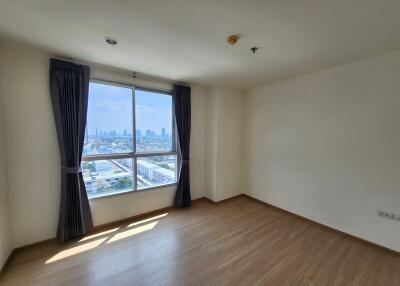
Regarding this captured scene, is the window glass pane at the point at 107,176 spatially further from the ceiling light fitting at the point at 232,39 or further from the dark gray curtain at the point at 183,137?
the ceiling light fitting at the point at 232,39

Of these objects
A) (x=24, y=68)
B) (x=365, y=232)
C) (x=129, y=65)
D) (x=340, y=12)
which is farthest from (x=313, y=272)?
(x=24, y=68)

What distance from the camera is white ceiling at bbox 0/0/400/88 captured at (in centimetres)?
133

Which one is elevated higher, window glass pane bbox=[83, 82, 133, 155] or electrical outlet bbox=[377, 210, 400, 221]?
window glass pane bbox=[83, 82, 133, 155]

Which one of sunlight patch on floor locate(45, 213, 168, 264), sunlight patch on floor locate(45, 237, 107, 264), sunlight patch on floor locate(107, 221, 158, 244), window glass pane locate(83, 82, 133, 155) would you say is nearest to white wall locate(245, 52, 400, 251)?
sunlight patch on floor locate(107, 221, 158, 244)

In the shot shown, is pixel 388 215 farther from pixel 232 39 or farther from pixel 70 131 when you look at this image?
pixel 70 131

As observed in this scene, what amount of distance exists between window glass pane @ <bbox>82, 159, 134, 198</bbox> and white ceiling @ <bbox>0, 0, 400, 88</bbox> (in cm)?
145

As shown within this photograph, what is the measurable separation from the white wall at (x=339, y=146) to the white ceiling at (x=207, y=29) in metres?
0.39

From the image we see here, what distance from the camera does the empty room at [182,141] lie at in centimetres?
158

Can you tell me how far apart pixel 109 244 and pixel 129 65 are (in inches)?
95.0

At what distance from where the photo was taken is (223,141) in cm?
363

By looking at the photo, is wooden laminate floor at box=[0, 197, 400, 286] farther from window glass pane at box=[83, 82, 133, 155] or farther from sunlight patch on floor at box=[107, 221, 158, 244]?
window glass pane at box=[83, 82, 133, 155]

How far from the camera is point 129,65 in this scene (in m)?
2.47

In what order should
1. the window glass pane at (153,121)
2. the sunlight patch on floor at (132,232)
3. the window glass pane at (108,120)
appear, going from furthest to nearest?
the window glass pane at (153,121), the window glass pane at (108,120), the sunlight patch on floor at (132,232)

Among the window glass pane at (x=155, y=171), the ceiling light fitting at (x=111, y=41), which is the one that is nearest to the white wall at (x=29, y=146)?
the ceiling light fitting at (x=111, y=41)
